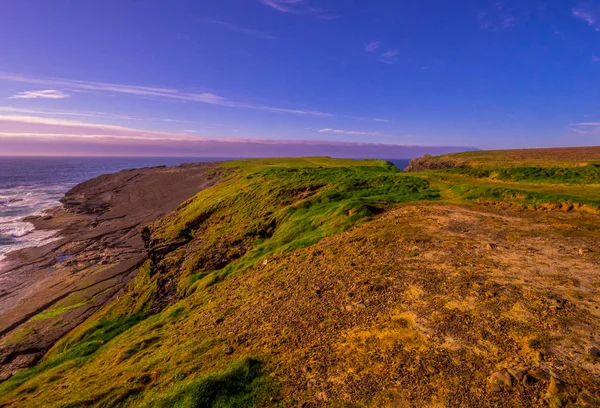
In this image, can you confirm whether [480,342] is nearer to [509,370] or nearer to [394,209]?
[509,370]

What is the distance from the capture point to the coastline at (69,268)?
68.1ft

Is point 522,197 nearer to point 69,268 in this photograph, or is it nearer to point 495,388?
point 495,388

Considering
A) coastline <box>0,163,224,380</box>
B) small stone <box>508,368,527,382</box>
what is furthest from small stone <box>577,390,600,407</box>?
coastline <box>0,163,224,380</box>

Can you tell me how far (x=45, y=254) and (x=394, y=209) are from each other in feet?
143

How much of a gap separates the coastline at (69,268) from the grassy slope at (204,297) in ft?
9.29

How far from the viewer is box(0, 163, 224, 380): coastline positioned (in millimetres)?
20750

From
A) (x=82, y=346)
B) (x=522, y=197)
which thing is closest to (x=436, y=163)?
(x=522, y=197)

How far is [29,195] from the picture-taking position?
300ft

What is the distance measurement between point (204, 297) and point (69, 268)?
26519mm

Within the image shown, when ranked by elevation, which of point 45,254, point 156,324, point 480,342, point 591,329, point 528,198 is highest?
point 528,198

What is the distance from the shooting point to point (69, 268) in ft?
109

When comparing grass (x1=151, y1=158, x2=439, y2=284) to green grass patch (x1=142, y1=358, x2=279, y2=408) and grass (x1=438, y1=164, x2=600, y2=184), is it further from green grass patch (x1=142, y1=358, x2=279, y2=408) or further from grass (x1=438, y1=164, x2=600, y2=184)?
green grass patch (x1=142, y1=358, x2=279, y2=408)

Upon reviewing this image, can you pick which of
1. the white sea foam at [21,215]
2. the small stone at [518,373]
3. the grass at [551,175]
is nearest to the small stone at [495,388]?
the small stone at [518,373]

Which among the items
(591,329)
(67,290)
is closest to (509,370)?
(591,329)
